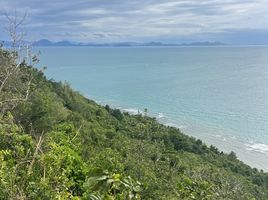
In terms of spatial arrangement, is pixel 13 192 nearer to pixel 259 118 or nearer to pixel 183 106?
pixel 259 118

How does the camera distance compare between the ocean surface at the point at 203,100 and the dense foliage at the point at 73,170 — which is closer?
the dense foliage at the point at 73,170

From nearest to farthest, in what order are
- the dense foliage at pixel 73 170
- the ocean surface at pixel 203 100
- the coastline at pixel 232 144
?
the dense foliage at pixel 73 170 → the coastline at pixel 232 144 → the ocean surface at pixel 203 100

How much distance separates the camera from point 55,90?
1893 inches

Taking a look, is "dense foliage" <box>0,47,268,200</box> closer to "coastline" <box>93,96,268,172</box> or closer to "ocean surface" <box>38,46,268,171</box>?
"coastline" <box>93,96,268,172</box>

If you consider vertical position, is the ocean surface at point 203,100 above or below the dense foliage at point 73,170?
below

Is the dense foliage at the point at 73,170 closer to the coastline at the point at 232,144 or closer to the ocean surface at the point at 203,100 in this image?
the coastline at the point at 232,144

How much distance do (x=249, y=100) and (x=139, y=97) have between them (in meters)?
22.9

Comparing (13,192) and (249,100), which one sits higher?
(13,192)

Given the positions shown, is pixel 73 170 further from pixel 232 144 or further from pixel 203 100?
pixel 203 100

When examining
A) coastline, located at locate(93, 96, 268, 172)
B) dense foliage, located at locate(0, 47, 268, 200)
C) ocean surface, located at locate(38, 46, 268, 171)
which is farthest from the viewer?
ocean surface, located at locate(38, 46, 268, 171)

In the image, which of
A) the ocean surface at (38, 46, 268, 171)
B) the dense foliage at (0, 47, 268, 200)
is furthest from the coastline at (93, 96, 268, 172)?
the dense foliage at (0, 47, 268, 200)

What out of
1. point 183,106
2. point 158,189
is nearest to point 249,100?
point 183,106

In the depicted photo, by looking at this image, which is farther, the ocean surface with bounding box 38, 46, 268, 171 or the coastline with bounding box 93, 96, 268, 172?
the ocean surface with bounding box 38, 46, 268, 171

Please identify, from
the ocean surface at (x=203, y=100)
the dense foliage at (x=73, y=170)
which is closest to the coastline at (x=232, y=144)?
the ocean surface at (x=203, y=100)
